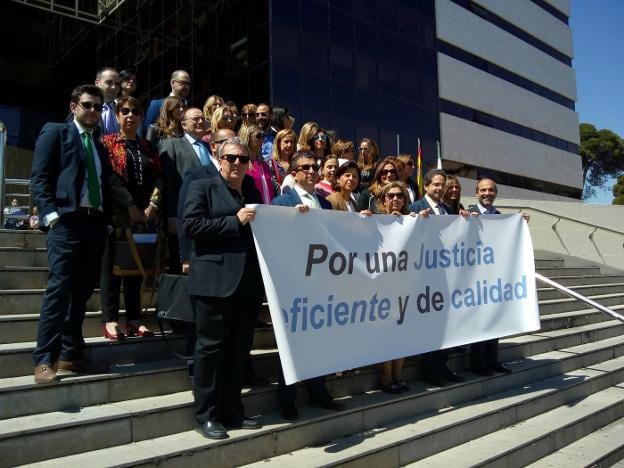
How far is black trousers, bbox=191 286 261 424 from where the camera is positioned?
334 centimetres

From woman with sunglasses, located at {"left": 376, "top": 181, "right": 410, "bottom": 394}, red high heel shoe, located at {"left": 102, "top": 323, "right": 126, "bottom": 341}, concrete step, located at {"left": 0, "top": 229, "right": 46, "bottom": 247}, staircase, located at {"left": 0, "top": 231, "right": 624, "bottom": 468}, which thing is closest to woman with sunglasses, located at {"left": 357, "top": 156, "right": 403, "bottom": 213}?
woman with sunglasses, located at {"left": 376, "top": 181, "right": 410, "bottom": 394}

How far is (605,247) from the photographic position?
13.0 m

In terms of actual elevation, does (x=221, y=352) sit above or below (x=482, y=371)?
above

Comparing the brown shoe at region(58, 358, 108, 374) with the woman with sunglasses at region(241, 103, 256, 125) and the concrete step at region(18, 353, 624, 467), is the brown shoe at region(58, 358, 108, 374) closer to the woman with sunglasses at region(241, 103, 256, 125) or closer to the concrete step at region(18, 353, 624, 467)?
the concrete step at region(18, 353, 624, 467)

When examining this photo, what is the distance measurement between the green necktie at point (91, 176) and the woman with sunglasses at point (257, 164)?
56.8 inches

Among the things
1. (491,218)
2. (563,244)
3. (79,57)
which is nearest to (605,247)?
(563,244)

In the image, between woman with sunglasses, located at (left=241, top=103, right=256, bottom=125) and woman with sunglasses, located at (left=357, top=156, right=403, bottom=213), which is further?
woman with sunglasses, located at (left=241, top=103, right=256, bottom=125)

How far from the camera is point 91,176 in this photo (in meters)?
3.73

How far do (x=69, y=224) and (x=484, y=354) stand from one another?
410cm

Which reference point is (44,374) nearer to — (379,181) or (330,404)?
(330,404)

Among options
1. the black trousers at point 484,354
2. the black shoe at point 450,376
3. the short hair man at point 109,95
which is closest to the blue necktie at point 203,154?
the short hair man at point 109,95

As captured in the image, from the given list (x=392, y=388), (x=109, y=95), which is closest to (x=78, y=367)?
(x=392, y=388)

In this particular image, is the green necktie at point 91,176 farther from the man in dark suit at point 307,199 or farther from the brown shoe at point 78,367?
the man in dark suit at point 307,199

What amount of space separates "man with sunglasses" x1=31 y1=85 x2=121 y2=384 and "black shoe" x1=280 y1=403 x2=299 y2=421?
4.24 feet
